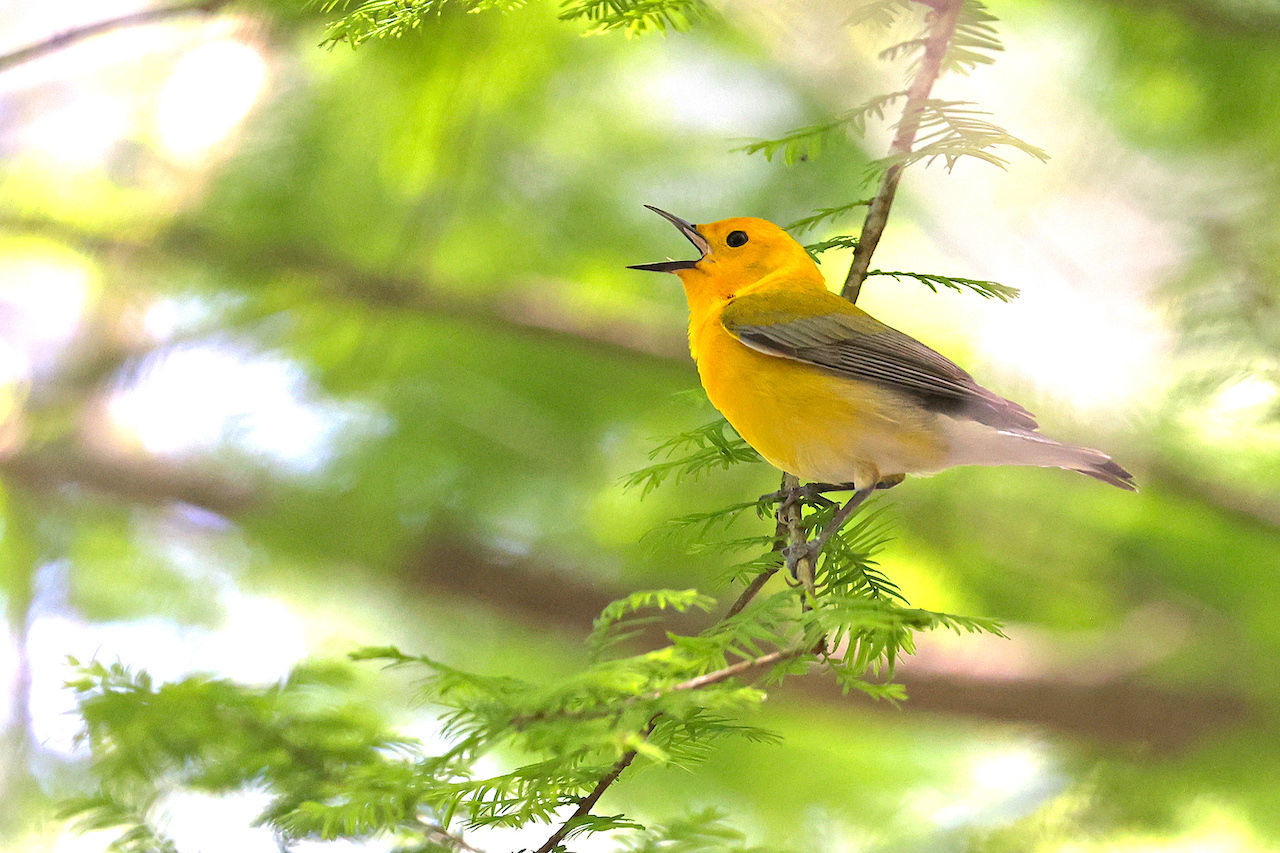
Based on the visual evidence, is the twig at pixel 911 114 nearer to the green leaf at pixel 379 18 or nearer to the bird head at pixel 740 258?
the green leaf at pixel 379 18

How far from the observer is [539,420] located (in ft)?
15.8

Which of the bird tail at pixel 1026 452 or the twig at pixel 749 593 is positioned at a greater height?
the bird tail at pixel 1026 452

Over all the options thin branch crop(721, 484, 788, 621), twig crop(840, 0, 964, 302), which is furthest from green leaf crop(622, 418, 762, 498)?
twig crop(840, 0, 964, 302)

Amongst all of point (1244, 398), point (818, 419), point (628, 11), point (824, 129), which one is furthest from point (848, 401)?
point (1244, 398)

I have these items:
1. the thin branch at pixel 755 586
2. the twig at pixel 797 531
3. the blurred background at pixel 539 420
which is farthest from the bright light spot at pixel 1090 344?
the thin branch at pixel 755 586

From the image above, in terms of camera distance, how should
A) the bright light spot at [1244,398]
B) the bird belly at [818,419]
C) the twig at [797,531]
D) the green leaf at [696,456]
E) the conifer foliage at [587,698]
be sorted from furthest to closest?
the bright light spot at [1244,398] → the bird belly at [818,419] → the green leaf at [696,456] → the twig at [797,531] → the conifer foliage at [587,698]

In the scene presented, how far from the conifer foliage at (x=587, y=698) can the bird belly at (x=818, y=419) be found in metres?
0.10

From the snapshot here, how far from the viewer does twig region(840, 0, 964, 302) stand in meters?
1.93

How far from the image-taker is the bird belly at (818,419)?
2.32 meters

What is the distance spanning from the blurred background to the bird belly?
3.41ft

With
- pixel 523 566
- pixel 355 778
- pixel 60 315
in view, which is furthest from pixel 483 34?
pixel 60 315

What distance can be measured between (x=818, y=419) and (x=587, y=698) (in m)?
1.11

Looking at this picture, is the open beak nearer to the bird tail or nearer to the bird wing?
the bird wing

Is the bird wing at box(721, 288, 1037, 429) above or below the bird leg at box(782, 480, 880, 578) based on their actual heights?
above
